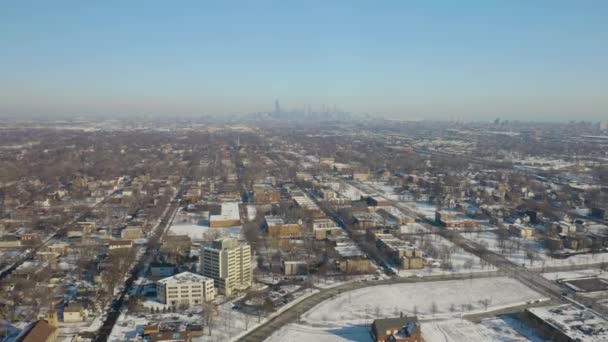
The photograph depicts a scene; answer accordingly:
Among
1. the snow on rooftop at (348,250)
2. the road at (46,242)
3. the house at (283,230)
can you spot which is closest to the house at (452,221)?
the snow on rooftop at (348,250)

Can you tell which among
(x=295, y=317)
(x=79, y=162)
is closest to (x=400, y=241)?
(x=295, y=317)

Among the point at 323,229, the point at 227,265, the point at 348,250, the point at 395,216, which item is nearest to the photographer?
the point at 227,265

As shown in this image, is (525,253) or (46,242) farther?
(46,242)

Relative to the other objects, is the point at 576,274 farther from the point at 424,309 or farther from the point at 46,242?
the point at 46,242

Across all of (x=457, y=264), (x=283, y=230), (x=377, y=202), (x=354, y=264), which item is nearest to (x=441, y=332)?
(x=354, y=264)

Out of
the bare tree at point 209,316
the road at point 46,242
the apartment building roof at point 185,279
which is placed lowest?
the road at point 46,242

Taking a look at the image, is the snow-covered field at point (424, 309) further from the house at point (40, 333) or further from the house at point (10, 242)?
the house at point (10, 242)

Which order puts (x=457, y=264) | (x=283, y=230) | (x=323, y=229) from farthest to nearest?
1. (x=323, y=229)
2. (x=283, y=230)
3. (x=457, y=264)

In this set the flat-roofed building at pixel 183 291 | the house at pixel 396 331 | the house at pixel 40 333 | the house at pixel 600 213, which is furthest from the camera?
the house at pixel 600 213
